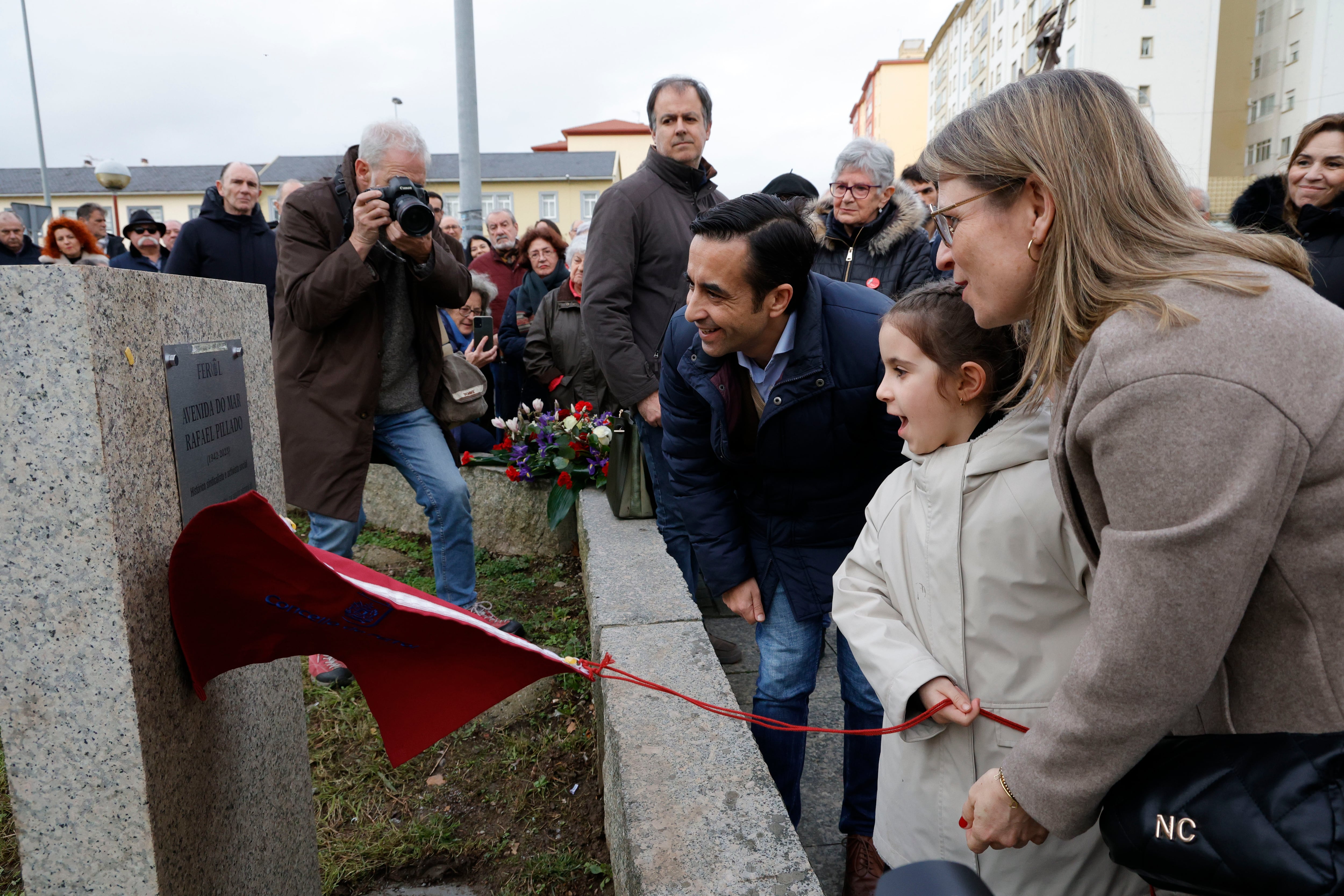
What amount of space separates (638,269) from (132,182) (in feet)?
207

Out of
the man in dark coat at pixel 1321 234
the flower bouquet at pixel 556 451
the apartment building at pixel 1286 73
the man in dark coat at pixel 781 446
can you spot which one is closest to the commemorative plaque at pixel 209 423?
the man in dark coat at pixel 781 446

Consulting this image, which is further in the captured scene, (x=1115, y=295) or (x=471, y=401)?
(x=471, y=401)

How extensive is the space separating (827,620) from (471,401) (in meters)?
1.95

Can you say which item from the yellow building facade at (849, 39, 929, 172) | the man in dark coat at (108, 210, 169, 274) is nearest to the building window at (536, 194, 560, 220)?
the yellow building facade at (849, 39, 929, 172)

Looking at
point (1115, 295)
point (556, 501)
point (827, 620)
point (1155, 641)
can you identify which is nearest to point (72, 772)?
point (1155, 641)

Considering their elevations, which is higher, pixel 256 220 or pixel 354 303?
pixel 256 220

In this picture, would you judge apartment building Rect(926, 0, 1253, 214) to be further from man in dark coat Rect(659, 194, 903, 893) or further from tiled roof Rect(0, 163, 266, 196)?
tiled roof Rect(0, 163, 266, 196)

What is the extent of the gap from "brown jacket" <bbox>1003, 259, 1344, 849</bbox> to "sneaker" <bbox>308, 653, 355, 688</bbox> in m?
3.11

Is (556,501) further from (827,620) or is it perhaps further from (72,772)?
(72,772)

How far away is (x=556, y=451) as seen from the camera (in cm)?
507

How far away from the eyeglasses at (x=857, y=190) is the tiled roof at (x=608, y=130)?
70816 millimetres

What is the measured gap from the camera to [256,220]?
592 centimetres

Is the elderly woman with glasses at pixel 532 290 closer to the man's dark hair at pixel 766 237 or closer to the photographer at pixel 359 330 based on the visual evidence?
the photographer at pixel 359 330

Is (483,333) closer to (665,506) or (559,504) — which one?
(559,504)
